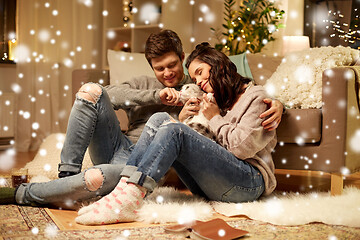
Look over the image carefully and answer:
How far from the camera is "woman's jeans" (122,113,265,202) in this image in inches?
53.6

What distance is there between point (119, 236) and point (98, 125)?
53cm

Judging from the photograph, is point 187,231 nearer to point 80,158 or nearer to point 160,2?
point 80,158

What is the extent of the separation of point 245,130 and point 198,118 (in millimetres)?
200

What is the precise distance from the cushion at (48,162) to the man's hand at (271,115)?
106 centimetres

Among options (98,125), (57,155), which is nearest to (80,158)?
(98,125)

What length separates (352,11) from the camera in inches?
139

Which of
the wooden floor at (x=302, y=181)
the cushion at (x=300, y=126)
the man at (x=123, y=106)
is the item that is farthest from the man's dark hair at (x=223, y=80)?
the wooden floor at (x=302, y=181)

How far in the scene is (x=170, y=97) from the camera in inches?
66.6

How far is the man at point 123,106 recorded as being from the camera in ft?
5.29

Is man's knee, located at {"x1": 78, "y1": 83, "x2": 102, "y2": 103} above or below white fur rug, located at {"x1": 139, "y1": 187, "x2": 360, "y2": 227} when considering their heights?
above

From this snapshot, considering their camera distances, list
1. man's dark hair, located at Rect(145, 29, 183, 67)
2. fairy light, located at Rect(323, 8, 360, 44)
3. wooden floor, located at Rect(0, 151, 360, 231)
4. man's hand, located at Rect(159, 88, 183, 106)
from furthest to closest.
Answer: fairy light, located at Rect(323, 8, 360, 44) < wooden floor, located at Rect(0, 151, 360, 231) < man's dark hair, located at Rect(145, 29, 183, 67) < man's hand, located at Rect(159, 88, 183, 106)

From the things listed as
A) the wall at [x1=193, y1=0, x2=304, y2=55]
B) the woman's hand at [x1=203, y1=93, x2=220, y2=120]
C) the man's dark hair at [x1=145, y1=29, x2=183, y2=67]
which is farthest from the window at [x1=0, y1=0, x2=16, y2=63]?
the woman's hand at [x1=203, y1=93, x2=220, y2=120]

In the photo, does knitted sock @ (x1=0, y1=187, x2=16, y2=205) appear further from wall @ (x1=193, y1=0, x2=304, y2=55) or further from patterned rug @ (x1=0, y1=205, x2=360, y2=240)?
wall @ (x1=193, y1=0, x2=304, y2=55)

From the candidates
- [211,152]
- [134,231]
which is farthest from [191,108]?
[134,231]
